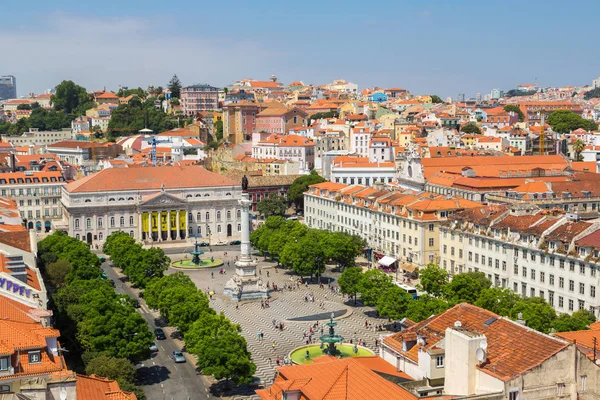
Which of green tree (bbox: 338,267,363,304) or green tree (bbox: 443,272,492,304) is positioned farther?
green tree (bbox: 338,267,363,304)

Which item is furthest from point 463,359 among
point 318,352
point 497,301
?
point 497,301

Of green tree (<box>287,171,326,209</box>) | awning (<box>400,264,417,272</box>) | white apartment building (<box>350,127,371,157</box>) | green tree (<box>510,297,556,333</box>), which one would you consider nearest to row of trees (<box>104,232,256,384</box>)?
green tree (<box>510,297,556,333</box>)

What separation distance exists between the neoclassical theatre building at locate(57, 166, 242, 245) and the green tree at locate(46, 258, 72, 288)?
51435 millimetres

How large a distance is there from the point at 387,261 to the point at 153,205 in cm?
4687

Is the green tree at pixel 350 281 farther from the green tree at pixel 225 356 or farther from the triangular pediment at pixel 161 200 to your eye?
the triangular pediment at pixel 161 200

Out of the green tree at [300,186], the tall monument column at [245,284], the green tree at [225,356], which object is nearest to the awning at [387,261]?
the tall monument column at [245,284]

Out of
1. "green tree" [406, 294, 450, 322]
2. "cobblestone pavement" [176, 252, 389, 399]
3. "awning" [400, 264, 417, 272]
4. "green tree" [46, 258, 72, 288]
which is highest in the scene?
"green tree" [46, 258, 72, 288]

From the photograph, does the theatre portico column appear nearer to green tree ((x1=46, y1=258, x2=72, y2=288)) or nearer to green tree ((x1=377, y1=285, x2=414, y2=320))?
green tree ((x1=46, y1=258, x2=72, y2=288))

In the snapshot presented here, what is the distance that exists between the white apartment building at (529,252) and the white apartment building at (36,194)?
7456cm

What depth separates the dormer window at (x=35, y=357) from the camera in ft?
Answer: 116

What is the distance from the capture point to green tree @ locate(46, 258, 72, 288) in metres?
74.9

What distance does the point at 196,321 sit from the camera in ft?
202

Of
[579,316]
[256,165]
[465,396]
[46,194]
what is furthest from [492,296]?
[256,165]

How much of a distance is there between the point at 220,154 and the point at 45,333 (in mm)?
157724
